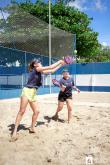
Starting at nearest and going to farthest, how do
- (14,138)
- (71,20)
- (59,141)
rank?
(59,141), (14,138), (71,20)

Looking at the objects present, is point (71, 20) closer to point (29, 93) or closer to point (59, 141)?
point (29, 93)

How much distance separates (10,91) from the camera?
18281mm

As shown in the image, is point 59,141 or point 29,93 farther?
point 29,93

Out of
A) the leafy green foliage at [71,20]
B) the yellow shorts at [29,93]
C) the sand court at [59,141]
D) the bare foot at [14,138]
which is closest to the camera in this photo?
the sand court at [59,141]

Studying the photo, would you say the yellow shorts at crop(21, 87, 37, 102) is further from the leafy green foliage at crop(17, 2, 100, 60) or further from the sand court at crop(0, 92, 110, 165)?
the leafy green foliage at crop(17, 2, 100, 60)

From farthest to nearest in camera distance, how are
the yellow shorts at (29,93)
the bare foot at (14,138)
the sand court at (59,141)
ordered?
the yellow shorts at (29,93) → the bare foot at (14,138) → the sand court at (59,141)

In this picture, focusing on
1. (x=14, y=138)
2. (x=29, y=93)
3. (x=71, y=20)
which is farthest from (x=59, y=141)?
(x=71, y=20)

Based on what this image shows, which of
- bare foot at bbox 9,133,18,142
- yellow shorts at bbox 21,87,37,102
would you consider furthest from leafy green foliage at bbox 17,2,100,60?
bare foot at bbox 9,133,18,142

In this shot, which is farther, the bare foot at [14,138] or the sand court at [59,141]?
the bare foot at [14,138]

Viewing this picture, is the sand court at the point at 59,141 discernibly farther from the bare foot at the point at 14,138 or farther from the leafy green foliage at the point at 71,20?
the leafy green foliage at the point at 71,20

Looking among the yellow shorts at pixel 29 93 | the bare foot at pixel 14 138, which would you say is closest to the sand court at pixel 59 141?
the bare foot at pixel 14 138

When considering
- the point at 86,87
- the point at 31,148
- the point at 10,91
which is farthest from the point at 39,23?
the point at 31,148

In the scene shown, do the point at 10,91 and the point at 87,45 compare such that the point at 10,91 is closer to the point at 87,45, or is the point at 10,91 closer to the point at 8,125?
the point at 8,125

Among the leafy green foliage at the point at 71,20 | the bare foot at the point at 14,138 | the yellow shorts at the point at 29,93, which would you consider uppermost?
the leafy green foliage at the point at 71,20
